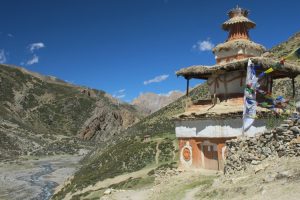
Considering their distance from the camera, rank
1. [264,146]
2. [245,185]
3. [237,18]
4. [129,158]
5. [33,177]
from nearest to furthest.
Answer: [245,185] → [264,146] → [237,18] → [129,158] → [33,177]

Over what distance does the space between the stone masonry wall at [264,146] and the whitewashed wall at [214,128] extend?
12.6 ft

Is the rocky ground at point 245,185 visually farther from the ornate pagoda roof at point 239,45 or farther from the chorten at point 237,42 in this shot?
the ornate pagoda roof at point 239,45

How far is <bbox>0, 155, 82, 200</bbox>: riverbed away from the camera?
44.0m

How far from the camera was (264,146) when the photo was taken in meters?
14.8

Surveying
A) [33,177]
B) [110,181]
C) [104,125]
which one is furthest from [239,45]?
[104,125]

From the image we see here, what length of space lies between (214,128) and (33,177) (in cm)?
4106

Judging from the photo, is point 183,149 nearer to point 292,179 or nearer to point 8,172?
point 292,179

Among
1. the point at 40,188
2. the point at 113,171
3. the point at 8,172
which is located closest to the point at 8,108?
the point at 8,172

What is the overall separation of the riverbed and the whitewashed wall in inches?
864

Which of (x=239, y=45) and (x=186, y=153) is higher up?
(x=239, y=45)

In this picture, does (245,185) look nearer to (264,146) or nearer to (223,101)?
(264,146)

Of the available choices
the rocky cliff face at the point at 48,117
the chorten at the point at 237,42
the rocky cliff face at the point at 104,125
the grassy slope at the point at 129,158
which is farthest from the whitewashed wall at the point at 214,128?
the rocky cliff face at the point at 104,125

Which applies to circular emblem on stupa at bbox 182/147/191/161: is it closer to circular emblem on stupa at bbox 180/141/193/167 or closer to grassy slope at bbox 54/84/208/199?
circular emblem on stupa at bbox 180/141/193/167

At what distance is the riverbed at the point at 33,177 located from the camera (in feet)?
144
